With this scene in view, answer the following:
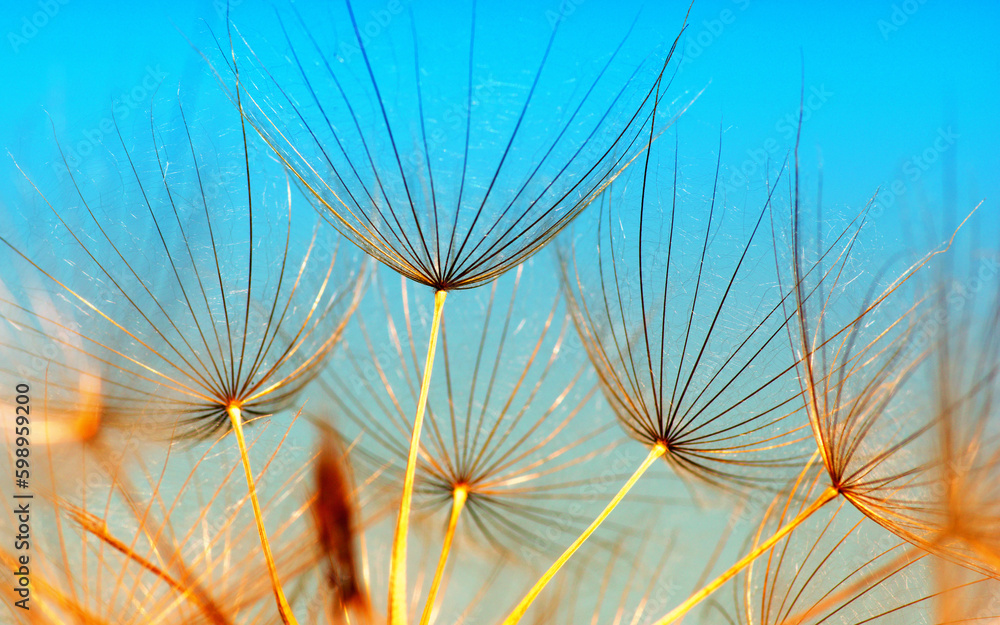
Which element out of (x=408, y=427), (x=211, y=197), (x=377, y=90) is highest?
(x=377, y=90)

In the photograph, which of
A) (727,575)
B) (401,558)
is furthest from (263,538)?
(727,575)

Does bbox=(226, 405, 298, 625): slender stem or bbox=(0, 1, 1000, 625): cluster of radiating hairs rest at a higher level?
bbox=(0, 1, 1000, 625): cluster of radiating hairs

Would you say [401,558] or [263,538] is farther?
[263,538]

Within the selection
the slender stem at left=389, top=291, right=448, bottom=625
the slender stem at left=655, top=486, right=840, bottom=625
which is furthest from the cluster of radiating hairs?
the slender stem at left=389, top=291, right=448, bottom=625

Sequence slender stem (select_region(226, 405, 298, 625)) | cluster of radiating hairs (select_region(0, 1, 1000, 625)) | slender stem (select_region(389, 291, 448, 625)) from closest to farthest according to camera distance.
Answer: slender stem (select_region(389, 291, 448, 625))
slender stem (select_region(226, 405, 298, 625))
cluster of radiating hairs (select_region(0, 1, 1000, 625))

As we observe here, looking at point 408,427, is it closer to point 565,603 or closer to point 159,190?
point 565,603

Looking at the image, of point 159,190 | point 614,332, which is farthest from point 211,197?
point 614,332

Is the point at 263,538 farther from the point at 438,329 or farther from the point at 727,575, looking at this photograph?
the point at 727,575

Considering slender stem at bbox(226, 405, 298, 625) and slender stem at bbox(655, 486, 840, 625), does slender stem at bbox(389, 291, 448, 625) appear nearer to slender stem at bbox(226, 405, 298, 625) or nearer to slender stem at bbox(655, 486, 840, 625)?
slender stem at bbox(226, 405, 298, 625)

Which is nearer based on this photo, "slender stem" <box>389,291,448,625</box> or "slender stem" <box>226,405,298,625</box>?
"slender stem" <box>389,291,448,625</box>
